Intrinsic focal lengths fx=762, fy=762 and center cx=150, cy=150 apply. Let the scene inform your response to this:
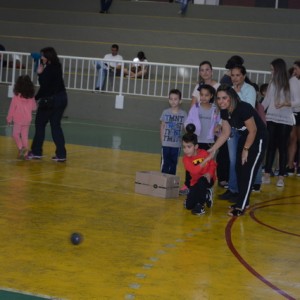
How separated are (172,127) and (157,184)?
0.84 meters

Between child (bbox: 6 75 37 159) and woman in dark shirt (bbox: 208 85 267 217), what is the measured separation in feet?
14.0

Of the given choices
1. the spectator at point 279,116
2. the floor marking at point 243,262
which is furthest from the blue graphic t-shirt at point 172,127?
the floor marking at point 243,262

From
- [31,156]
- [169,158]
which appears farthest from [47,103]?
[169,158]

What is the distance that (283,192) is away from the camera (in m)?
10.5

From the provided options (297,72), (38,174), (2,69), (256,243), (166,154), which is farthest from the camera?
(2,69)

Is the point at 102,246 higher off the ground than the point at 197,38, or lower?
lower

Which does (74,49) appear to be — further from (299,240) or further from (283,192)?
(299,240)

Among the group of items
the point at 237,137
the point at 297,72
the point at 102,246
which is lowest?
the point at 102,246

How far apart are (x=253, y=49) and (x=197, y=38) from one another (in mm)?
1848

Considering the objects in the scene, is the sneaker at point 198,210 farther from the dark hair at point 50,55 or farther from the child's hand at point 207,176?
the dark hair at point 50,55

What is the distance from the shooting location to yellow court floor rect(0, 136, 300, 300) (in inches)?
223

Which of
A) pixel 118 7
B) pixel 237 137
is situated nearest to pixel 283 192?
pixel 237 137

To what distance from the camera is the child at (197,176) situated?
8617 mm

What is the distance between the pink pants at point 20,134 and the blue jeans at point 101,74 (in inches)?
309
